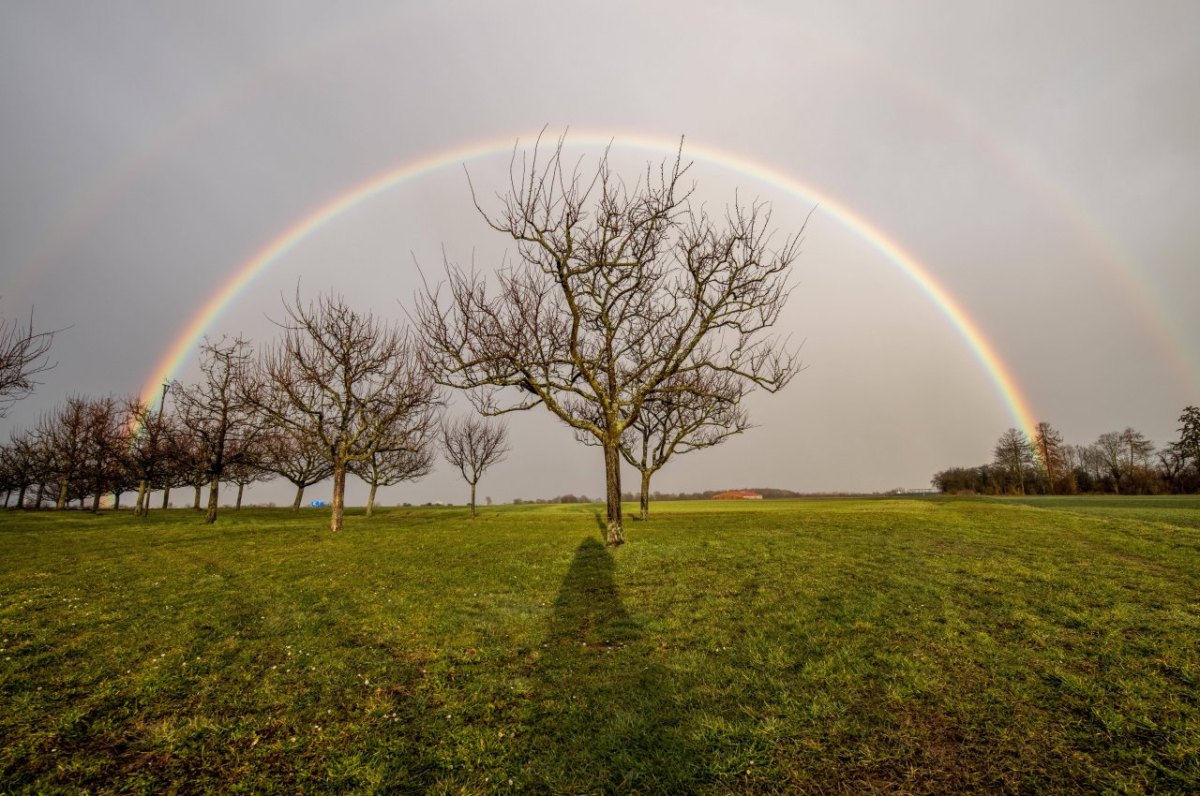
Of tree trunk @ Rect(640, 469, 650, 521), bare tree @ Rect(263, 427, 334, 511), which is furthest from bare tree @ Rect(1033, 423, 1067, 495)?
bare tree @ Rect(263, 427, 334, 511)

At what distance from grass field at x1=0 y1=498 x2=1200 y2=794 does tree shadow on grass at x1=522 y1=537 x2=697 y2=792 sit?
0.04m

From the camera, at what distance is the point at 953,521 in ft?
77.4

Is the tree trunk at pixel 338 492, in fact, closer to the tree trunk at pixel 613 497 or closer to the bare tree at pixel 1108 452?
the tree trunk at pixel 613 497

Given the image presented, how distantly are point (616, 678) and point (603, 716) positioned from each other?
3.69ft

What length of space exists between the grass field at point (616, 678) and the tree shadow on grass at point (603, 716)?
4cm

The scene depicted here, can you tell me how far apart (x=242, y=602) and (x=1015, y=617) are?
16267mm

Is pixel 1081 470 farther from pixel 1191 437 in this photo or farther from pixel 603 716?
pixel 603 716

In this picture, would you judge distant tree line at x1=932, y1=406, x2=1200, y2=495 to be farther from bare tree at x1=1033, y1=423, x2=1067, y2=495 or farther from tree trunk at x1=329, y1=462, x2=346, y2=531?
tree trunk at x1=329, y1=462, x2=346, y2=531

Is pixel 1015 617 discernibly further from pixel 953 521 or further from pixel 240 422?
pixel 240 422

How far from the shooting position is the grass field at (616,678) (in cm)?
533

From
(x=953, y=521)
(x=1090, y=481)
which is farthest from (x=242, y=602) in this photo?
(x=1090, y=481)

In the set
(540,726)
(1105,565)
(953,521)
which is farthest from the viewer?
(953,521)

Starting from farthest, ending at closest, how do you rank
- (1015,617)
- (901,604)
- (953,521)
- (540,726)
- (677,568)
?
(953,521) → (677,568) → (901,604) → (1015,617) → (540,726)

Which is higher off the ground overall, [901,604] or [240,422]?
[240,422]
